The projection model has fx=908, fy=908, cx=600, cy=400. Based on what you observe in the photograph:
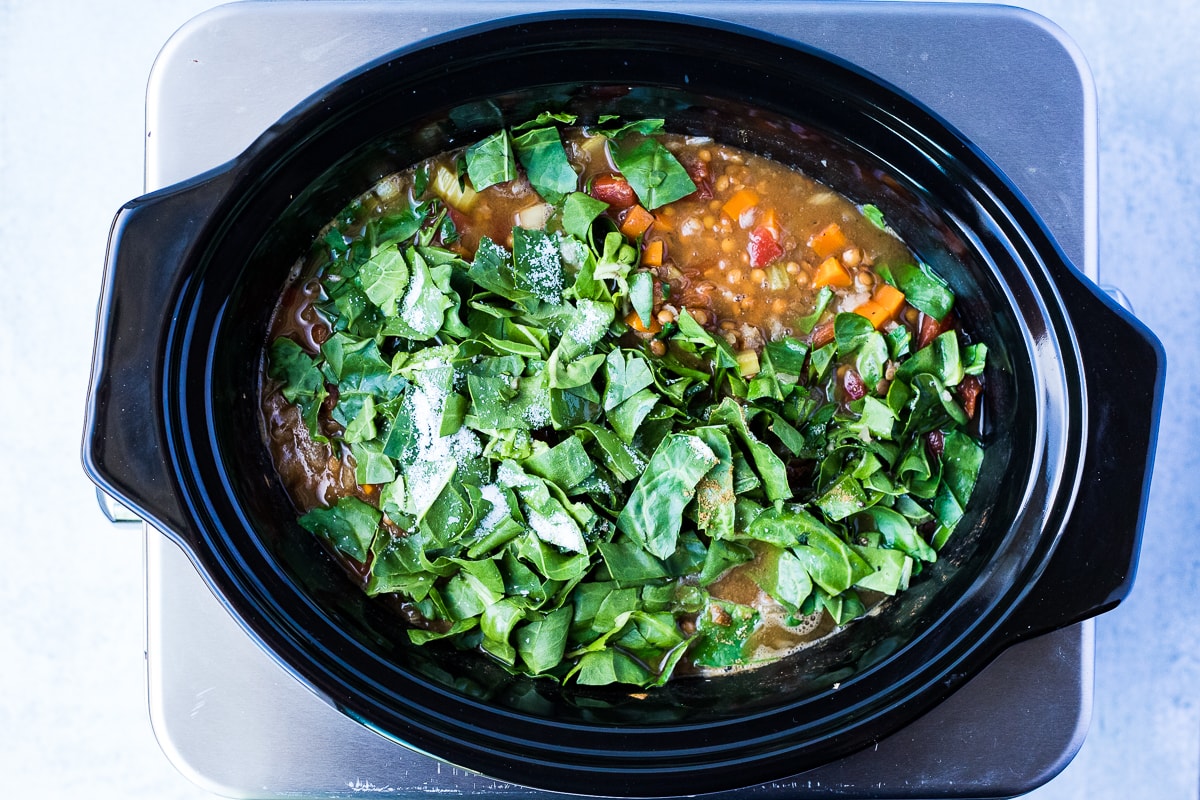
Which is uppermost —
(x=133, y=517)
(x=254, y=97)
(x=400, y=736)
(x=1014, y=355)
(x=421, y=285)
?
(x=254, y=97)

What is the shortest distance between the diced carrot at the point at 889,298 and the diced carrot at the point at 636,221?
59 cm

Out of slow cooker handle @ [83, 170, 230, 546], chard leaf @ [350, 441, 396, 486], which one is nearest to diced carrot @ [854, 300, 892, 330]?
chard leaf @ [350, 441, 396, 486]

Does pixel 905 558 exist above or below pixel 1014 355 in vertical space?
below

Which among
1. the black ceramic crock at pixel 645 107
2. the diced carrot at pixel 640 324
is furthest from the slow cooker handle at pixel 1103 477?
the diced carrot at pixel 640 324

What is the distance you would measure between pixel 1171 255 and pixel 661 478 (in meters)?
1.84

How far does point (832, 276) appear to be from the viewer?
87.6 inches

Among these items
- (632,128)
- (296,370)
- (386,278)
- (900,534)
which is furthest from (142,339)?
(900,534)

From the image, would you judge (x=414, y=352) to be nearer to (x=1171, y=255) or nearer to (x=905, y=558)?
(x=905, y=558)

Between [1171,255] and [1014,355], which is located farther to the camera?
[1171,255]

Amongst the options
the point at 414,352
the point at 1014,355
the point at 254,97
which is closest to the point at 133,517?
the point at 414,352

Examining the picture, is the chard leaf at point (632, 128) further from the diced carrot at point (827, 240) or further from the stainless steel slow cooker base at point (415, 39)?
the diced carrot at point (827, 240)

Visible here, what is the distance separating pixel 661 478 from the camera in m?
2.12

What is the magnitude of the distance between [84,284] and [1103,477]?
273cm

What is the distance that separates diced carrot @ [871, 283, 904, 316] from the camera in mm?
2229
